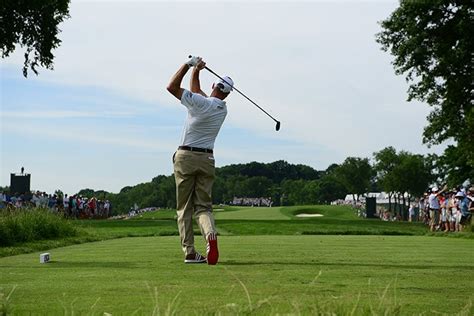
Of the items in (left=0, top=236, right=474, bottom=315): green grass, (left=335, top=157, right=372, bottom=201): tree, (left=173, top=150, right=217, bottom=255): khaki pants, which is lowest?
(left=0, top=236, right=474, bottom=315): green grass

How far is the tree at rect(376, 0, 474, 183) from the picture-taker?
38.5m

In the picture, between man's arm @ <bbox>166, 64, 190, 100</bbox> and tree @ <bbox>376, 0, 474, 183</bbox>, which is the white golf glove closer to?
man's arm @ <bbox>166, 64, 190, 100</bbox>

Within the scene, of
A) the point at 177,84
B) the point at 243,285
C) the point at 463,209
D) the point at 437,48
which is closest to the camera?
the point at 243,285

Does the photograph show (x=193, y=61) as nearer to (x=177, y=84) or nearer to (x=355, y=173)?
(x=177, y=84)

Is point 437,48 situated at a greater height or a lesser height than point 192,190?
greater

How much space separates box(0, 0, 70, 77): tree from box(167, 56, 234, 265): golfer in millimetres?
23011

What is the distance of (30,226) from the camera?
15969 mm

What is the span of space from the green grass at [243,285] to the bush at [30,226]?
6209 mm

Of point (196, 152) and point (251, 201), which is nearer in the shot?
point (196, 152)

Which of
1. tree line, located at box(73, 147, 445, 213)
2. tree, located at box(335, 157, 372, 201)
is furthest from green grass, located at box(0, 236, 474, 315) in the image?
tree, located at box(335, 157, 372, 201)

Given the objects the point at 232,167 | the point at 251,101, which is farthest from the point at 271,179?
the point at 251,101

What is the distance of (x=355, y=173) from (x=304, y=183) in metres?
46.8

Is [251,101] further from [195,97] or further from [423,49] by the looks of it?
[423,49]

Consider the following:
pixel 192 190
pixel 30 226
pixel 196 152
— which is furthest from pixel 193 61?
pixel 30 226
